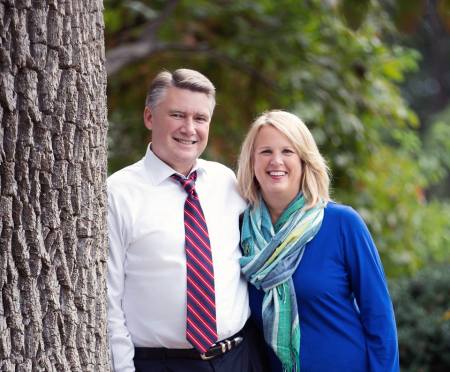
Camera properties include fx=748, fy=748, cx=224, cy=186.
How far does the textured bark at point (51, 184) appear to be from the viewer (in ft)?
7.11

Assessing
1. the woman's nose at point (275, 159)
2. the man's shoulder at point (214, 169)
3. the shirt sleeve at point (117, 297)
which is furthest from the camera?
the man's shoulder at point (214, 169)

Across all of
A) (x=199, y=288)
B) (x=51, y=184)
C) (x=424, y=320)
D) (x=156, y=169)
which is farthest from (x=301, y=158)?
(x=424, y=320)

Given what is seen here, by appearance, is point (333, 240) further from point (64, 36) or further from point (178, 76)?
point (64, 36)

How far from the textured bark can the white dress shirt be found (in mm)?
321

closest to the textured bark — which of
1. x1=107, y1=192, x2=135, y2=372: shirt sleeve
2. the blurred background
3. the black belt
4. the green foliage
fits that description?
x1=107, y1=192, x2=135, y2=372: shirt sleeve

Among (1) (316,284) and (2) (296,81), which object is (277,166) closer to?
(1) (316,284)

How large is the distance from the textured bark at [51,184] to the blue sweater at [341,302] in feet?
2.96

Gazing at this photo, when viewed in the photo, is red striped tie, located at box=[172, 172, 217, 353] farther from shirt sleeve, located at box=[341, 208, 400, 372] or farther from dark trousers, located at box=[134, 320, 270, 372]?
shirt sleeve, located at box=[341, 208, 400, 372]

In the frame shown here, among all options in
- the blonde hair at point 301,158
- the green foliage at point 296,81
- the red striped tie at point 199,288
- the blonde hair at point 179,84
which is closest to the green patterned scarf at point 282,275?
the blonde hair at point 301,158

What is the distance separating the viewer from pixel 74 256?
2.33 meters

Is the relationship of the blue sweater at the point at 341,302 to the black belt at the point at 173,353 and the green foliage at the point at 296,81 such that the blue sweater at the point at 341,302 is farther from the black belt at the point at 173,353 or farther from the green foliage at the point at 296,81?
the green foliage at the point at 296,81

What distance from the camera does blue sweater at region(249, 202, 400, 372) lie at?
2.93 m

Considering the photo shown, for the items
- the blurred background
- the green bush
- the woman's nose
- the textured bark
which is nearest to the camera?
the textured bark

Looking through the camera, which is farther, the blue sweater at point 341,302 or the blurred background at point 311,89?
the blurred background at point 311,89
